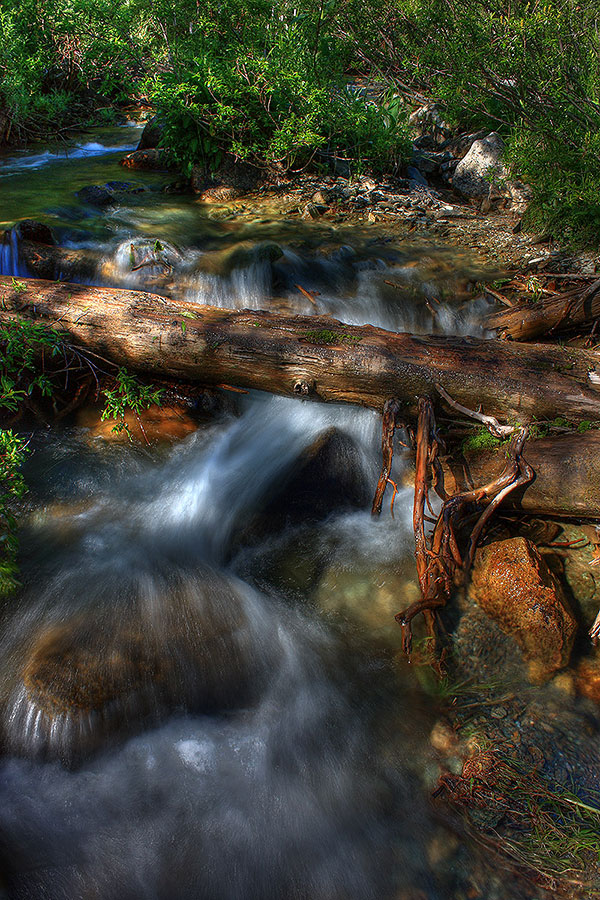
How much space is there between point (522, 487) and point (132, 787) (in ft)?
10.1

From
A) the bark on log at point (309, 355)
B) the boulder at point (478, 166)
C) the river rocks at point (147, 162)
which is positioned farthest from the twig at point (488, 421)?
the river rocks at point (147, 162)

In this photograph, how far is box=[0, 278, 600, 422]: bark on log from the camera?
4.20m

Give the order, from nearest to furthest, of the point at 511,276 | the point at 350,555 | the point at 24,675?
the point at 24,675 < the point at 350,555 < the point at 511,276

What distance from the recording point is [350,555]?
13.7ft

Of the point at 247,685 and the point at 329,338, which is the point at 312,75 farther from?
the point at 247,685

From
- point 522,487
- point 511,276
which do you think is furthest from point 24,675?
point 511,276

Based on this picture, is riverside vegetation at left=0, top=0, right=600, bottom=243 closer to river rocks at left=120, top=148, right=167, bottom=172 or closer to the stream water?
river rocks at left=120, top=148, right=167, bottom=172

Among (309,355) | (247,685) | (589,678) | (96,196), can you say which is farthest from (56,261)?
(589,678)

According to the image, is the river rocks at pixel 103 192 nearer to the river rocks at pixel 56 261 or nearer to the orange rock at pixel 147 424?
the river rocks at pixel 56 261

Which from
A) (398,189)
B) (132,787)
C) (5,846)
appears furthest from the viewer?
(398,189)

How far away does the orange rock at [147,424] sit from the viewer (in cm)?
486

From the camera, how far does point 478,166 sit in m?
10.5

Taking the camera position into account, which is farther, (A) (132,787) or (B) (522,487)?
(B) (522,487)

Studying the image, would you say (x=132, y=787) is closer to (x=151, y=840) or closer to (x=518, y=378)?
(x=151, y=840)
